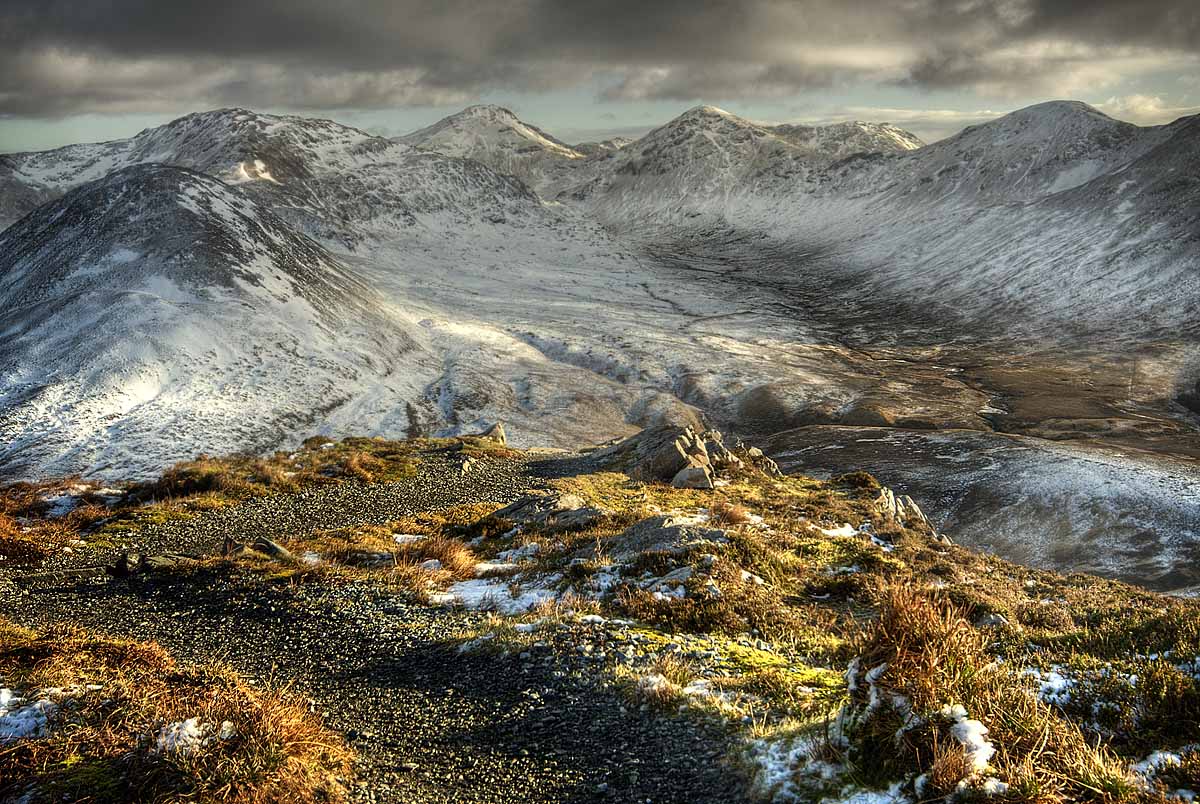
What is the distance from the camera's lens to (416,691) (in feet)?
32.7

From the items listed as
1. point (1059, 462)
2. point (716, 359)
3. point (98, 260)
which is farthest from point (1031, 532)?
point (98, 260)

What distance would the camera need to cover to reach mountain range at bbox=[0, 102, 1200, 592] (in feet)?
203

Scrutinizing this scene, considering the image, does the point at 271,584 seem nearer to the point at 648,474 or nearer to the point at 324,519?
the point at 324,519

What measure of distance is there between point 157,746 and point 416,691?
139 inches

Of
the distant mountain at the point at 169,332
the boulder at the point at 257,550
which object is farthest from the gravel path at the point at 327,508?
the distant mountain at the point at 169,332

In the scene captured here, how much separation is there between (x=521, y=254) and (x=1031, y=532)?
14884 cm

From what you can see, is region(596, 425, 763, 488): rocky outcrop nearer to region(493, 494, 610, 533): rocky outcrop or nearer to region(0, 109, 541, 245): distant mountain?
region(493, 494, 610, 533): rocky outcrop

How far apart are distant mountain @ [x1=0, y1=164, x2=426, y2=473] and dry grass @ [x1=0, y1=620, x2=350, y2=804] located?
49.4m

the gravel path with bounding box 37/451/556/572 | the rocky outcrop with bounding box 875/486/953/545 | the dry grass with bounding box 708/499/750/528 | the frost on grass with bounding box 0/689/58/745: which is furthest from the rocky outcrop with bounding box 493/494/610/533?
the frost on grass with bounding box 0/689/58/745

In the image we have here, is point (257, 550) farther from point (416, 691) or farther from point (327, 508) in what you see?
point (416, 691)

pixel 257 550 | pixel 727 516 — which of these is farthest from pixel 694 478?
pixel 257 550

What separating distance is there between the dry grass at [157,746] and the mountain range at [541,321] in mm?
48410

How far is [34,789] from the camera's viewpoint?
6.80 m

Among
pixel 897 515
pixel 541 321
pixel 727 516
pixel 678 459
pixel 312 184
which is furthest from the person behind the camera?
pixel 312 184
